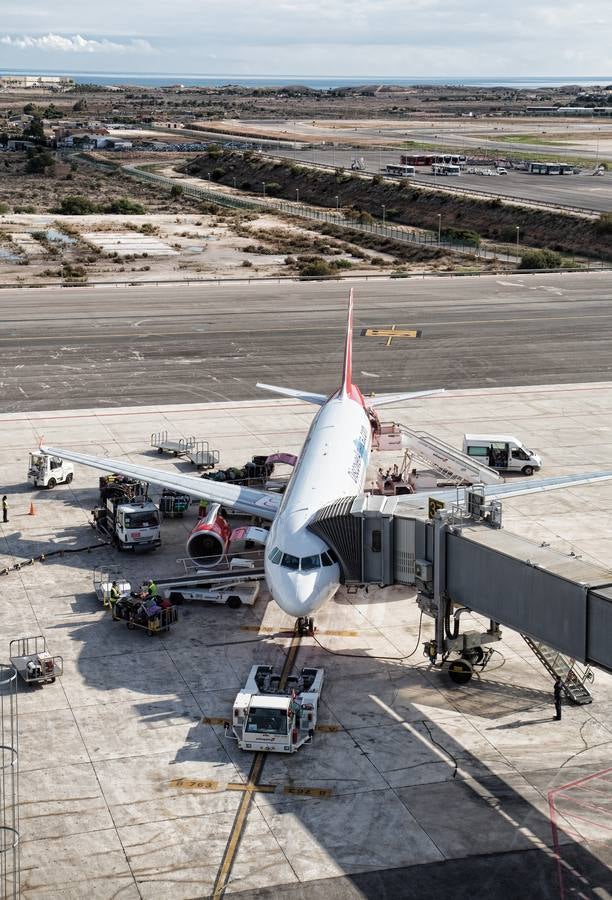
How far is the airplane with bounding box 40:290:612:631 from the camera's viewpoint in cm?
3956

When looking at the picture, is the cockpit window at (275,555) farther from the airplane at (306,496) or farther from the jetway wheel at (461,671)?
the jetway wheel at (461,671)

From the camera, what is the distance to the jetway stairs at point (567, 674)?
3781 cm

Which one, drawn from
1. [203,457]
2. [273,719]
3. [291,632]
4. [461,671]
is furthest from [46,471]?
[273,719]

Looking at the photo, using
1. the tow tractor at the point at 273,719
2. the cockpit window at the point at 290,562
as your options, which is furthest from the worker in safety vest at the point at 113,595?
the tow tractor at the point at 273,719

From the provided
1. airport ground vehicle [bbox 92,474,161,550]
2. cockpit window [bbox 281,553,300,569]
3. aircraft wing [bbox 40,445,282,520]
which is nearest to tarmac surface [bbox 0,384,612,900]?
airport ground vehicle [bbox 92,474,161,550]

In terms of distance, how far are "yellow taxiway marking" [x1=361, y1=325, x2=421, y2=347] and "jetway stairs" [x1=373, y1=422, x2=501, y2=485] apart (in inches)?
1395

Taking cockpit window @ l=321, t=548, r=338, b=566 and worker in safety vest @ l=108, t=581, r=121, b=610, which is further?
worker in safety vest @ l=108, t=581, r=121, b=610

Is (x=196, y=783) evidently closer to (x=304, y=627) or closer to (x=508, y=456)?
(x=304, y=627)

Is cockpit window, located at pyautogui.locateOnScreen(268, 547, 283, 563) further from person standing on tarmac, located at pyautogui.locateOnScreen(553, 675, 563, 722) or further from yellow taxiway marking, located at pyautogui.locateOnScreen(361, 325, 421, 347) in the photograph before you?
yellow taxiway marking, located at pyautogui.locateOnScreen(361, 325, 421, 347)

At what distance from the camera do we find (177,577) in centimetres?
4834

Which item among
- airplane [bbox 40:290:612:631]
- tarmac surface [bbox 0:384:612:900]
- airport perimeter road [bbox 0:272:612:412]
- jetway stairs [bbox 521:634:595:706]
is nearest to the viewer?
tarmac surface [bbox 0:384:612:900]

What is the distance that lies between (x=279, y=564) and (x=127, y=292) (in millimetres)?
81579

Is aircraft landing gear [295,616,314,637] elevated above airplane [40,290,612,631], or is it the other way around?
airplane [40,290,612,631]

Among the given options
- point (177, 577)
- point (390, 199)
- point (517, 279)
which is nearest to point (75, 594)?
point (177, 577)
